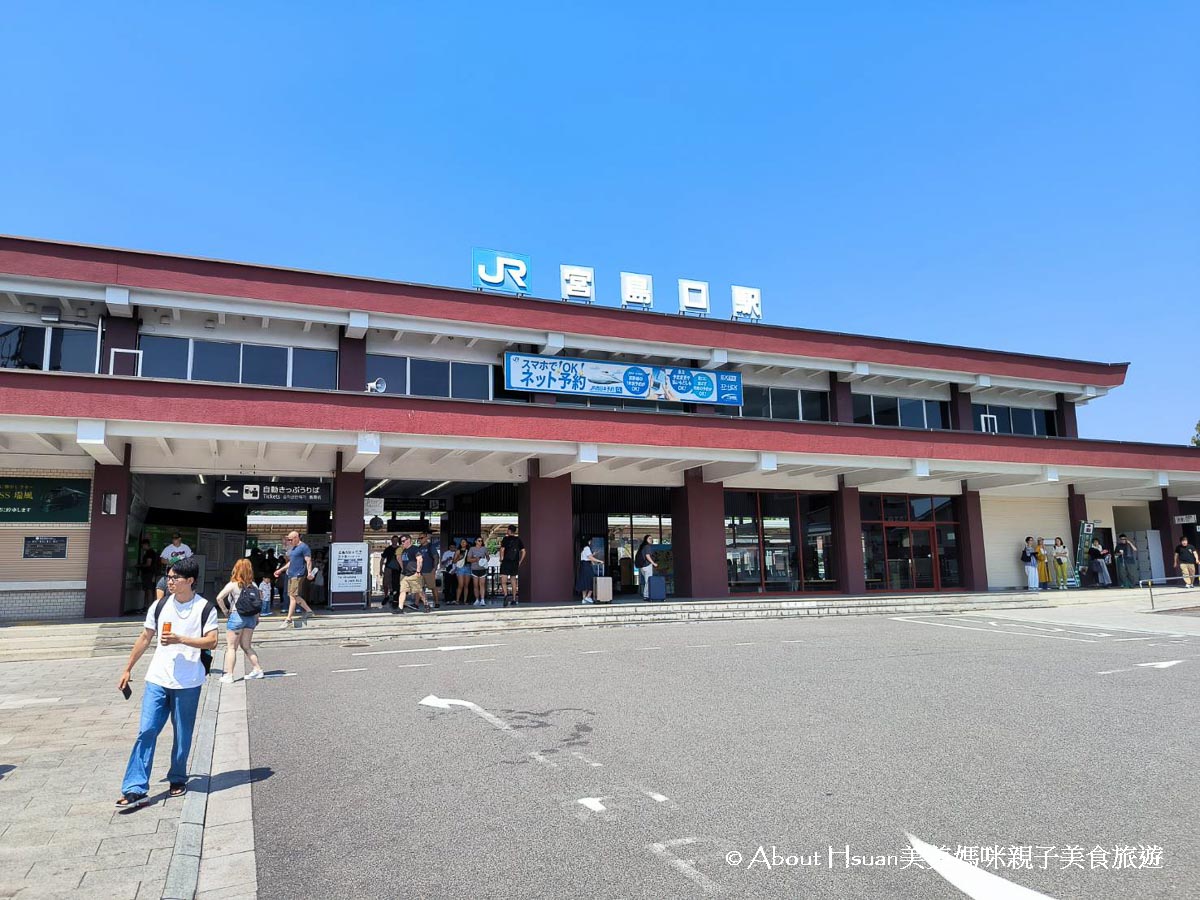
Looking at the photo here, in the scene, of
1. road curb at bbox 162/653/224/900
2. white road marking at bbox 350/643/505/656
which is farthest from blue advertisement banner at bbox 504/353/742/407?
road curb at bbox 162/653/224/900

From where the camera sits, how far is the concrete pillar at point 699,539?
2297 centimetres

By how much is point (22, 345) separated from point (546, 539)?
13.0 metres

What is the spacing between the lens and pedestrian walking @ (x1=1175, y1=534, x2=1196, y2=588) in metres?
25.5

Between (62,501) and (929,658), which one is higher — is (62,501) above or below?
above

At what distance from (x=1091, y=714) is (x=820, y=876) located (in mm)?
5297

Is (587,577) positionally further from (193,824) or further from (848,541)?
(193,824)

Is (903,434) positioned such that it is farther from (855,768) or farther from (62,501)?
(62,501)

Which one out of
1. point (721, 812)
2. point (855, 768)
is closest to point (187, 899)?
point (721, 812)

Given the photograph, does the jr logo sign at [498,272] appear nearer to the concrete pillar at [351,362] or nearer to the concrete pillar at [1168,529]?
the concrete pillar at [351,362]

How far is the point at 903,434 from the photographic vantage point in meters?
23.3

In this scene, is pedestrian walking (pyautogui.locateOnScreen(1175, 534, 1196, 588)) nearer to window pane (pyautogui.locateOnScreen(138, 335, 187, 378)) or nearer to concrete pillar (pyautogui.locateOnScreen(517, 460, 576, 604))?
concrete pillar (pyautogui.locateOnScreen(517, 460, 576, 604))

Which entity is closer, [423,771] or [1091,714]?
[423,771]

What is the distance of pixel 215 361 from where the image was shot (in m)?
19.2

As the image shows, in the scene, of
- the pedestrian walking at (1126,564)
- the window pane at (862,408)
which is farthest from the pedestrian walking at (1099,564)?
the window pane at (862,408)
